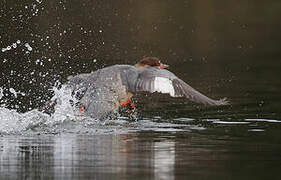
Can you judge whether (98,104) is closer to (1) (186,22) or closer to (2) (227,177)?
(2) (227,177)

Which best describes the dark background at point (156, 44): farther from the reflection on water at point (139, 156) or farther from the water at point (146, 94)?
the reflection on water at point (139, 156)

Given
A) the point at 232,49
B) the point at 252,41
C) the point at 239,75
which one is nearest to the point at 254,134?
the point at 239,75

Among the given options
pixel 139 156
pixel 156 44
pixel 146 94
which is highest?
pixel 156 44

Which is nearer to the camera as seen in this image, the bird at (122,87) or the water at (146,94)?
the water at (146,94)

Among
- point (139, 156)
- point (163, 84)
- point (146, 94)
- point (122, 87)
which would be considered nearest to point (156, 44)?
point (146, 94)

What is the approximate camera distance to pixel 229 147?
1002 centimetres

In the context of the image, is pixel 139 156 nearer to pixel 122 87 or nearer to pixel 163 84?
→ pixel 163 84

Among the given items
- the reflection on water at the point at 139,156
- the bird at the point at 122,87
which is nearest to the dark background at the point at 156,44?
the bird at the point at 122,87

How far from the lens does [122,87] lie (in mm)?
12586

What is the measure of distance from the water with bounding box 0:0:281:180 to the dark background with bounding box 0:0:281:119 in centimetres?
4

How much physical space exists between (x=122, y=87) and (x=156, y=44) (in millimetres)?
12323

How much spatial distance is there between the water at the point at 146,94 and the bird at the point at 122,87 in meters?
0.24

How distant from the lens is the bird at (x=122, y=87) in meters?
12.1

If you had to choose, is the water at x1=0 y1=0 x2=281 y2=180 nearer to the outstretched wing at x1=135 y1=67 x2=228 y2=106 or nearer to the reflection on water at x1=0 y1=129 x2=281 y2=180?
the reflection on water at x1=0 y1=129 x2=281 y2=180
